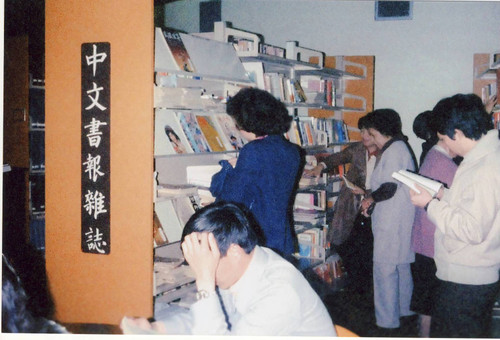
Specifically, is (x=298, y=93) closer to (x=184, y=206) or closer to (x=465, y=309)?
(x=184, y=206)

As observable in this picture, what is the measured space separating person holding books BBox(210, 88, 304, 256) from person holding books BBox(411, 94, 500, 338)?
84cm

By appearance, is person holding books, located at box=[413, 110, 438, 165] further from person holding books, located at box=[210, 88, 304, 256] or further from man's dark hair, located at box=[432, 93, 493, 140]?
man's dark hair, located at box=[432, 93, 493, 140]

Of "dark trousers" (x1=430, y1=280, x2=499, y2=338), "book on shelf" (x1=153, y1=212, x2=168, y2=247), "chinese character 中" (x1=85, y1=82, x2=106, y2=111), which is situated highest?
"chinese character 中" (x1=85, y1=82, x2=106, y2=111)

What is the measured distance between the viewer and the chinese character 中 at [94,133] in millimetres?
2625

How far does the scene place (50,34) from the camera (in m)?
2.71

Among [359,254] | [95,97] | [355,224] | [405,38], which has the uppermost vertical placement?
[405,38]

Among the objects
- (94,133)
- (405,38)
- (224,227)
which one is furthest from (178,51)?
(405,38)

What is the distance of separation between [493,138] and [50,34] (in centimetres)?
235

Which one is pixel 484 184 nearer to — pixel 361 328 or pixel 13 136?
pixel 361 328

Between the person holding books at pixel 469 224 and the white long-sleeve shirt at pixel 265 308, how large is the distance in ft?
2.73

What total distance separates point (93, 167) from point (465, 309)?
197 centimetres

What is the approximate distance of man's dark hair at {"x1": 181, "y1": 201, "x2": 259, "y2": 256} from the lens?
1.49 meters

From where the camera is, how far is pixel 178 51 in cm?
296

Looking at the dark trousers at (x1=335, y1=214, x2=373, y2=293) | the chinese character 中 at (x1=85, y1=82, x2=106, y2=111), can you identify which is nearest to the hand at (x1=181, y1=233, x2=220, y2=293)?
the chinese character 中 at (x1=85, y1=82, x2=106, y2=111)
